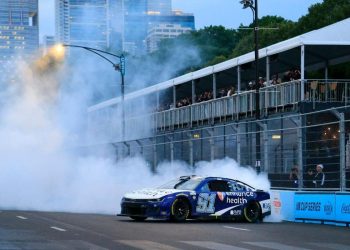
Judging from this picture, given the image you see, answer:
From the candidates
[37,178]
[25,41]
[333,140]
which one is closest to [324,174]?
[333,140]

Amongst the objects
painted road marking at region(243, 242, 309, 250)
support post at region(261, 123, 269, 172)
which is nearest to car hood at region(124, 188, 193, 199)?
support post at region(261, 123, 269, 172)

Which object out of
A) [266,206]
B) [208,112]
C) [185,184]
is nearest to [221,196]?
[185,184]

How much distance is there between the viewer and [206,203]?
71.6 feet

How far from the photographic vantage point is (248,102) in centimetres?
3666

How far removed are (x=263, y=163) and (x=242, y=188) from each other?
422 cm

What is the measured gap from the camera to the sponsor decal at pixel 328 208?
72.8 feet

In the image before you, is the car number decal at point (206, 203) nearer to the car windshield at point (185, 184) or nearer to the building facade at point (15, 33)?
the car windshield at point (185, 184)

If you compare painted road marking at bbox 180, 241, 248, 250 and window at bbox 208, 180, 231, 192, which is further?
window at bbox 208, 180, 231, 192

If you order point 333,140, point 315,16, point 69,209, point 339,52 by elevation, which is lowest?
point 69,209

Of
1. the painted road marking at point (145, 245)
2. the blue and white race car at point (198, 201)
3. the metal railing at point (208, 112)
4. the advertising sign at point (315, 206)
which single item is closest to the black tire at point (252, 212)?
the blue and white race car at point (198, 201)

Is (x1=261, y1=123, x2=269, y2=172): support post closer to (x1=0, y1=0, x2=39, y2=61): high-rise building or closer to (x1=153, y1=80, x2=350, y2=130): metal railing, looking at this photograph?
(x1=153, y1=80, x2=350, y2=130): metal railing

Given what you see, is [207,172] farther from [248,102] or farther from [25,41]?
[25,41]

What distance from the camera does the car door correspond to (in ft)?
71.2

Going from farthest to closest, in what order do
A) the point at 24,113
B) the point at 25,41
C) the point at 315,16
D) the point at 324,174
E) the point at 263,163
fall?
the point at 315,16, the point at 25,41, the point at 24,113, the point at 263,163, the point at 324,174
